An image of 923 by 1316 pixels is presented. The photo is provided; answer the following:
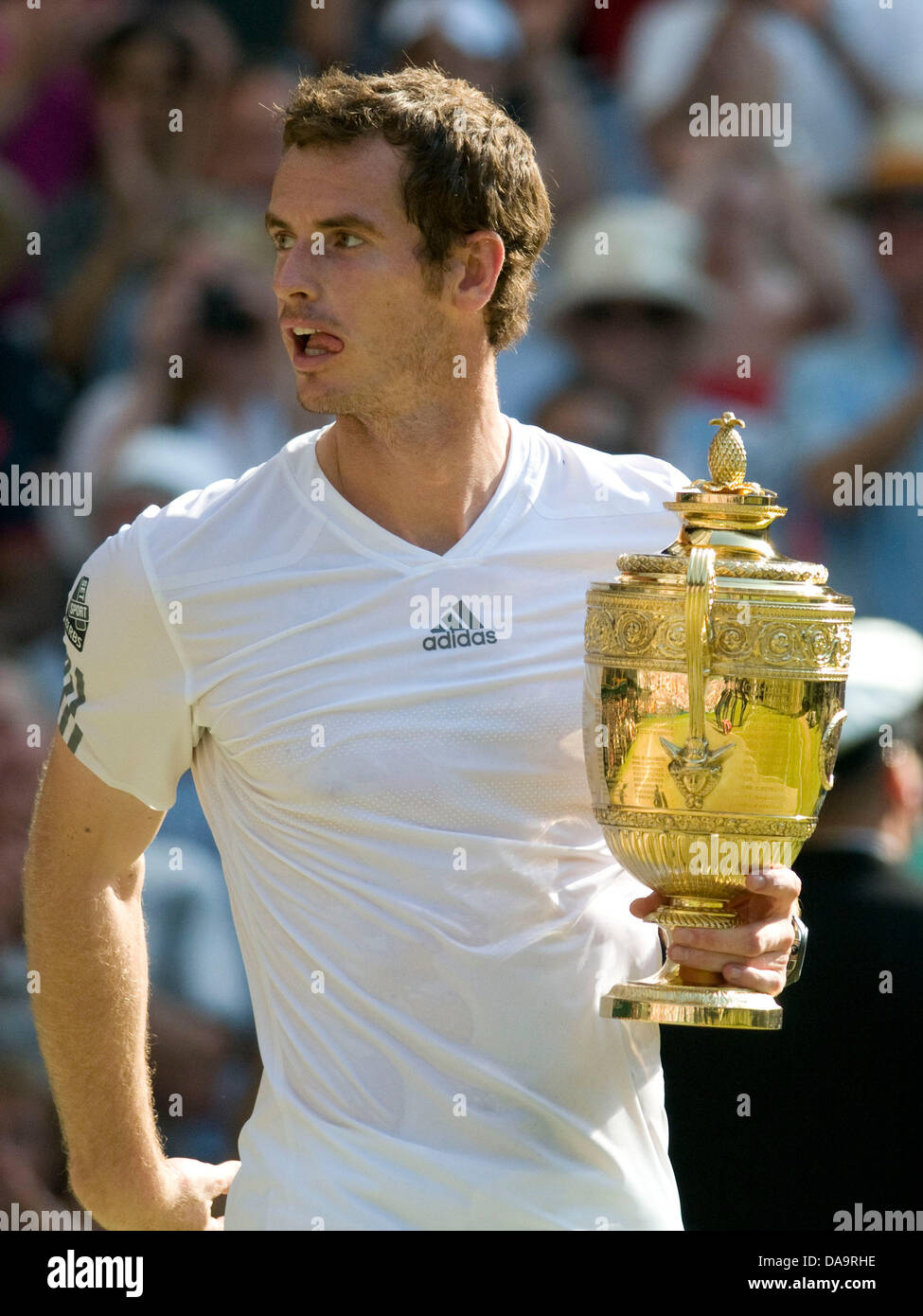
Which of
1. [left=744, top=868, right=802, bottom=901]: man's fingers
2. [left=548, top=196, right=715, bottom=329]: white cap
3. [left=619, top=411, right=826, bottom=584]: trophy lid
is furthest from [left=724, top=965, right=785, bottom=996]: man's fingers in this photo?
[left=548, top=196, right=715, bottom=329]: white cap

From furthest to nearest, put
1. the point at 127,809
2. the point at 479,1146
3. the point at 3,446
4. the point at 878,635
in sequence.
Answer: the point at 3,446 → the point at 878,635 → the point at 127,809 → the point at 479,1146

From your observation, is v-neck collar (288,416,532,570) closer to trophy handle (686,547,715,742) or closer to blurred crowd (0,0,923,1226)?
trophy handle (686,547,715,742)

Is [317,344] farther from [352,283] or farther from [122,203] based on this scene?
[122,203]

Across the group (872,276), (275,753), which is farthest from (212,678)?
Answer: (872,276)

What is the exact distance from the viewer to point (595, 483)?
307 cm

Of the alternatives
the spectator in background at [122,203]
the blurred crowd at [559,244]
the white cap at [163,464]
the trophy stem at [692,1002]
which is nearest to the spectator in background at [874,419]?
the blurred crowd at [559,244]

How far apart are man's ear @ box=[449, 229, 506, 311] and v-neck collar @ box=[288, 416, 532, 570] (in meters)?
0.25

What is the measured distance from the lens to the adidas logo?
2.83 m

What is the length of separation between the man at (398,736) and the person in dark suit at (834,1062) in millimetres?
588

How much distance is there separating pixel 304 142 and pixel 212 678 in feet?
2.59

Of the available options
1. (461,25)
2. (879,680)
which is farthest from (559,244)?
(879,680)

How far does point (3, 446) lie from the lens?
5.23 meters

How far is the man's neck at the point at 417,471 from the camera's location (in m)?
2.92

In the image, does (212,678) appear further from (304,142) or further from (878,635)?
(878,635)
